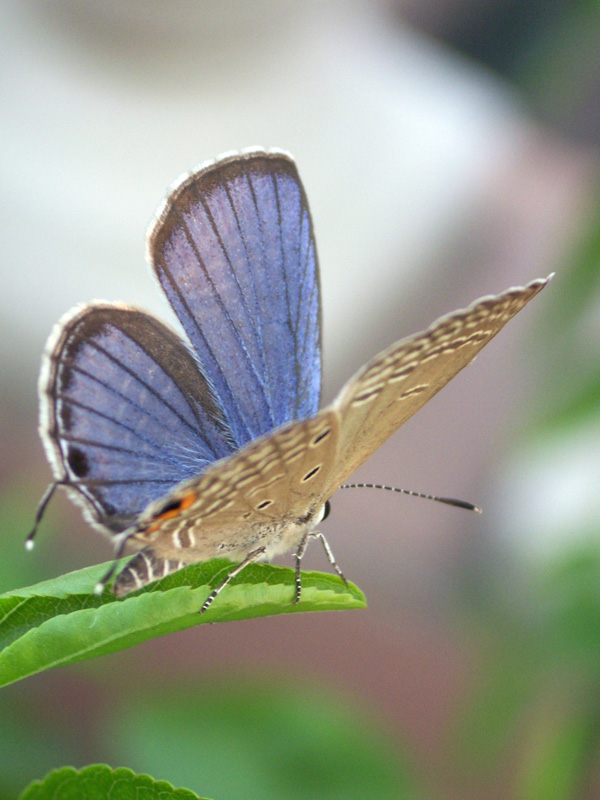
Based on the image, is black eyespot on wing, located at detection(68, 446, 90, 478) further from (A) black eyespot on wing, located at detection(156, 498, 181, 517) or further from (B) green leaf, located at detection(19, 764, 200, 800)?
(B) green leaf, located at detection(19, 764, 200, 800)

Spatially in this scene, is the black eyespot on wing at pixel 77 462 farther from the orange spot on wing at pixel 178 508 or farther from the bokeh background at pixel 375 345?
the bokeh background at pixel 375 345

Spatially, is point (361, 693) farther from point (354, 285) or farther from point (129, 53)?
point (129, 53)

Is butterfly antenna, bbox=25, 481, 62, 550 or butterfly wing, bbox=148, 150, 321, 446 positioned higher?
butterfly wing, bbox=148, 150, 321, 446

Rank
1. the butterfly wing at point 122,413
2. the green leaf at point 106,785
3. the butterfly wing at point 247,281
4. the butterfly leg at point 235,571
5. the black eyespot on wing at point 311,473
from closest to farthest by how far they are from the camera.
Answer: the green leaf at point 106,785
the butterfly leg at point 235,571
the black eyespot on wing at point 311,473
the butterfly wing at point 122,413
the butterfly wing at point 247,281

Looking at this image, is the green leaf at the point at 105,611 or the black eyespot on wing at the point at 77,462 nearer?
the green leaf at the point at 105,611

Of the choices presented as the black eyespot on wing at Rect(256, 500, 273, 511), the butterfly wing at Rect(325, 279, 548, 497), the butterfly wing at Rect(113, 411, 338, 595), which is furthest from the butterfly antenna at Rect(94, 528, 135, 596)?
the butterfly wing at Rect(325, 279, 548, 497)

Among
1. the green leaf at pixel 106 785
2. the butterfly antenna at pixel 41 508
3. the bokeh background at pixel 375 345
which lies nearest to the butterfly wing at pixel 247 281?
the butterfly antenna at pixel 41 508

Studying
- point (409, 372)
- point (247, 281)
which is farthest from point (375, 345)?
point (409, 372)
